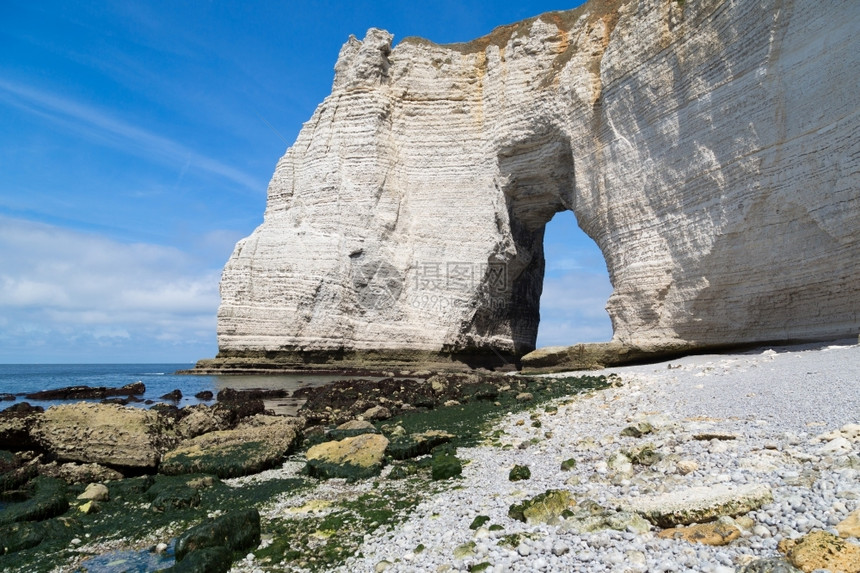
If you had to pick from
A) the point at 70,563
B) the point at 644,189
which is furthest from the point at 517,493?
the point at 644,189

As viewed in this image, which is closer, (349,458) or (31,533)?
(31,533)

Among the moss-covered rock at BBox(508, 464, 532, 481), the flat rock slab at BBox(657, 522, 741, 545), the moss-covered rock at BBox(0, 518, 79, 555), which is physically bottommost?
the moss-covered rock at BBox(0, 518, 79, 555)

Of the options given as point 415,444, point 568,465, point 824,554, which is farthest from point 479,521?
point 415,444

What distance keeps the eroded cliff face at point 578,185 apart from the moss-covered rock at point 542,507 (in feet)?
35.0

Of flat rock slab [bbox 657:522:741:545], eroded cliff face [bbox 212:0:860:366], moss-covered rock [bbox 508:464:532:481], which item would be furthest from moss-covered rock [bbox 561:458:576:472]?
eroded cliff face [bbox 212:0:860:366]

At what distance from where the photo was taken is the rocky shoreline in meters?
3.13

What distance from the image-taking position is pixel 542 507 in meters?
3.96

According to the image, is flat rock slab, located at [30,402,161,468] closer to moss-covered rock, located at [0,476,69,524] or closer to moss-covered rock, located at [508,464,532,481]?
moss-covered rock, located at [0,476,69,524]

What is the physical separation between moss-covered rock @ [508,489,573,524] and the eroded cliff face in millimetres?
10661

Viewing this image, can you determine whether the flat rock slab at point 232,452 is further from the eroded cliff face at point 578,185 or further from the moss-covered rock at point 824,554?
the eroded cliff face at point 578,185

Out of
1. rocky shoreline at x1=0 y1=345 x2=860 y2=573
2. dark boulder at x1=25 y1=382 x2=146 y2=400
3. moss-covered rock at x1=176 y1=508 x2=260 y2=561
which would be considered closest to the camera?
rocky shoreline at x1=0 y1=345 x2=860 y2=573

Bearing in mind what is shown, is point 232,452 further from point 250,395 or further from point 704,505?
point 250,395

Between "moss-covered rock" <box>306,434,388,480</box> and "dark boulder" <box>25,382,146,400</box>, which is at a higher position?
"dark boulder" <box>25,382,146,400</box>

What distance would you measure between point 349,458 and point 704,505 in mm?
4154
